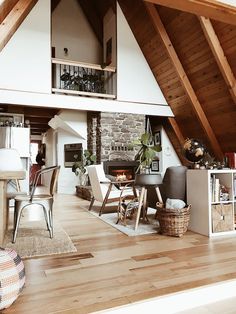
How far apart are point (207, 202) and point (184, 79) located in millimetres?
3590

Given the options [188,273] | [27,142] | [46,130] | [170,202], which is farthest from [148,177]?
[46,130]

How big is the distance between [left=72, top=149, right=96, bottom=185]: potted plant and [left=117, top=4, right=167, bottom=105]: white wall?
67.7 inches

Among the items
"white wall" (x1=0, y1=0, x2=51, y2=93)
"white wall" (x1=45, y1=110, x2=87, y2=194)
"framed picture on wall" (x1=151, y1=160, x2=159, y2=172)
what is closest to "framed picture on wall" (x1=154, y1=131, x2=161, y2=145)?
"framed picture on wall" (x1=151, y1=160, x2=159, y2=172)

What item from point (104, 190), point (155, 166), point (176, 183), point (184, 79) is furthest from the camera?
point (155, 166)

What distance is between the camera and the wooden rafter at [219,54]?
14.3ft

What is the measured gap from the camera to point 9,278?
1.54 meters

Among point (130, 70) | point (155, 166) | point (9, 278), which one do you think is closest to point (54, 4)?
point (130, 70)

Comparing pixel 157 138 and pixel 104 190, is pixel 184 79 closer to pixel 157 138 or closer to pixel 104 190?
pixel 157 138

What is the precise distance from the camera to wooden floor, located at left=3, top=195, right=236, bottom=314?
1.63 meters

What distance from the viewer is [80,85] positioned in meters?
6.73

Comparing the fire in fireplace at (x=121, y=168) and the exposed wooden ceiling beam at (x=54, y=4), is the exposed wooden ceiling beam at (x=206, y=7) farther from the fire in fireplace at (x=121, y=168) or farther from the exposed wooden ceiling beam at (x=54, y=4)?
the exposed wooden ceiling beam at (x=54, y=4)

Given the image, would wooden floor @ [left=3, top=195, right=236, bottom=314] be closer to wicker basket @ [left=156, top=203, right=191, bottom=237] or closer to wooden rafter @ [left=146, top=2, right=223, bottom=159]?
wicker basket @ [left=156, top=203, right=191, bottom=237]

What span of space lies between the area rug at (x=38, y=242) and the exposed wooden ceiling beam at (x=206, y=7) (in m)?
2.53

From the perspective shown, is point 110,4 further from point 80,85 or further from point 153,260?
point 153,260
